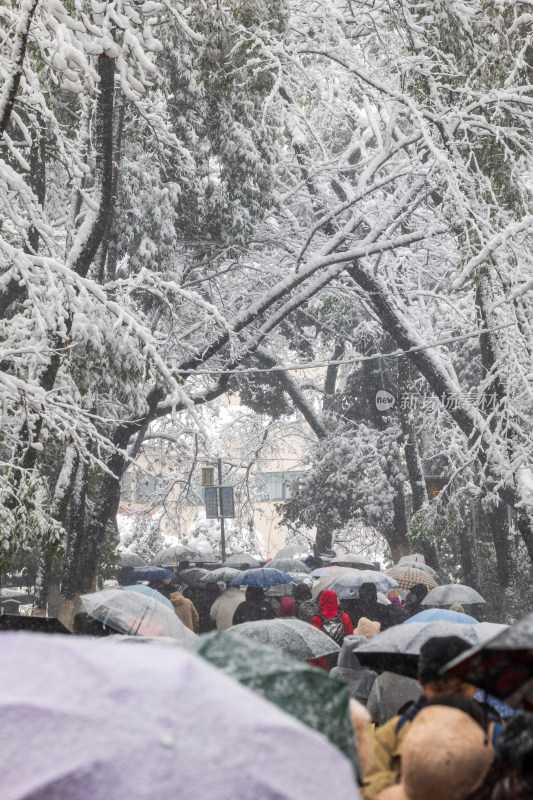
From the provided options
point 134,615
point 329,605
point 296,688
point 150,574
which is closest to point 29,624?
point 134,615

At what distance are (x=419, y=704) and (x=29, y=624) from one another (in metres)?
2.31

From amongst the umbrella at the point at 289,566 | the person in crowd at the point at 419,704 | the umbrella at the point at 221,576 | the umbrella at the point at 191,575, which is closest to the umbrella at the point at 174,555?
the umbrella at the point at 191,575

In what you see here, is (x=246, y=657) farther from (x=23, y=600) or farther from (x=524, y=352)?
(x=23, y=600)

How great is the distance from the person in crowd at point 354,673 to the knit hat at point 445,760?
4.24 m

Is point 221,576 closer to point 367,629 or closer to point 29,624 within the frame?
point 367,629

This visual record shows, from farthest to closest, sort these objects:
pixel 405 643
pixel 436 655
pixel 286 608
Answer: pixel 286 608, pixel 405 643, pixel 436 655

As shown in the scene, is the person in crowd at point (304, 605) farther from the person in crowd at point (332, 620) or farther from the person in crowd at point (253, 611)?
the person in crowd at point (332, 620)

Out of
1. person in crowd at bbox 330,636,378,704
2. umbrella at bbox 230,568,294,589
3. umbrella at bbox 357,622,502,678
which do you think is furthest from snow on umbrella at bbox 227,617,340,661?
umbrella at bbox 230,568,294,589

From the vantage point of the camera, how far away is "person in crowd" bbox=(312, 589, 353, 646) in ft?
31.3

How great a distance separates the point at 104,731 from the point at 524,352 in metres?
10.1

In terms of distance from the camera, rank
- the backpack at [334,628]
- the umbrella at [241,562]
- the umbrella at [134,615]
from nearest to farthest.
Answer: the umbrella at [134,615]
the backpack at [334,628]
the umbrella at [241,562]

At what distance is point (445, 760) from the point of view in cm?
248

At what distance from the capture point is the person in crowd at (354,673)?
22.1 feet

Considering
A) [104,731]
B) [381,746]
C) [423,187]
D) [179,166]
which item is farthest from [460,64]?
[104,731]
